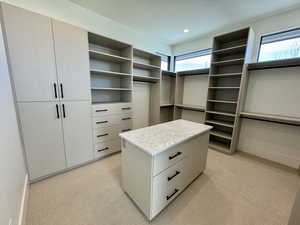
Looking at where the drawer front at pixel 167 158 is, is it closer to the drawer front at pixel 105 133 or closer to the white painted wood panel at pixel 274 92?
the drawer front at pixel 105 133

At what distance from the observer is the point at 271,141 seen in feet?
8.17

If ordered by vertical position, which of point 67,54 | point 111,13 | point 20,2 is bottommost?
point 67,54

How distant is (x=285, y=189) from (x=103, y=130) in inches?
120

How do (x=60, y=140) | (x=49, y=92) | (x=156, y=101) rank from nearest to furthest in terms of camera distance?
1. (x=49, y=92)
2. (x=60, y=140)
3. (x=156, y=101)

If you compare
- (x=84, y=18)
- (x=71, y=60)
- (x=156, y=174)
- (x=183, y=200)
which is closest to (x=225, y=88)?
(x=183, y=200)

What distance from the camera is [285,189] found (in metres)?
1.75

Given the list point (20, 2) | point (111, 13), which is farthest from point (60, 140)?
point (111, 13)

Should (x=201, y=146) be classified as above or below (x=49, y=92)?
below

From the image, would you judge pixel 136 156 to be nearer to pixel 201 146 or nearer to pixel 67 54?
A: pixel 201 146

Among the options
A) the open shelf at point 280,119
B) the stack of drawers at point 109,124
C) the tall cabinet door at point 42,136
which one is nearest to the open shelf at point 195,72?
the open shelf at point 280,119

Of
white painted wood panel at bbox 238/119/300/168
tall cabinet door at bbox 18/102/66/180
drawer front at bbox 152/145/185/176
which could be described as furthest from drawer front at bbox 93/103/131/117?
white painted wood panel at bbox 238/119/300/168

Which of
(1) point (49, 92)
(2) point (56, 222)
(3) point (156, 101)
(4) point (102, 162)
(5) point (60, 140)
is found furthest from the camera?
(3) point (156, 101)

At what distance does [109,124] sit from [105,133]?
0.63 feet

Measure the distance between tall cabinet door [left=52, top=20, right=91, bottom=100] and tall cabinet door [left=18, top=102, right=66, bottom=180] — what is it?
0.32 metres
